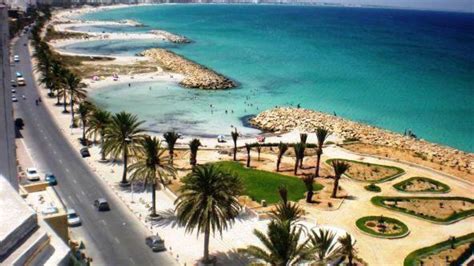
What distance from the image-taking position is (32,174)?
5053 cm

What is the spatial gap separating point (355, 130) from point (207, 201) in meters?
51.7

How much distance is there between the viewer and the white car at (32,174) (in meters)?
49.8

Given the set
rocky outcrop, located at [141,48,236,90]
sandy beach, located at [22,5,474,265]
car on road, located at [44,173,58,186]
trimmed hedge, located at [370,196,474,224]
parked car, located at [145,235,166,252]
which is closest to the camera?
parked car, located at [145,235,166,252]

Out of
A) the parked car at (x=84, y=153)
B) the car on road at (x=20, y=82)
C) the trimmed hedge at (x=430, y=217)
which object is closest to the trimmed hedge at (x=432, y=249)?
the trimmed hedge at (x=430, y=217)

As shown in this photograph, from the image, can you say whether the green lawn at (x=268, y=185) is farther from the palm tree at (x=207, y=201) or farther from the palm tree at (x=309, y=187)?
the palm tree at (x=207, y=201)

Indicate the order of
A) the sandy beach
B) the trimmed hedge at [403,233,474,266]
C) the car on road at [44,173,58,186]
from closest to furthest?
the trimmed hedge at [403,233,474,266]
the sandy beach
the car on road at [44,173,58,186]

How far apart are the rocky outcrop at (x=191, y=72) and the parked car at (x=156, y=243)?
7422 cm

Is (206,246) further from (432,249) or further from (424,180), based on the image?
(424,180)

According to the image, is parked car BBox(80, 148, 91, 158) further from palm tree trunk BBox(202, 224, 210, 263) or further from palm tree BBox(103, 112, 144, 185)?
palm tree trunk BBox(202, 224, 210, 263)

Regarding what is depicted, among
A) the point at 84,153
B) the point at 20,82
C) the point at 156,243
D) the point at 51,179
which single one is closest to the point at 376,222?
the point at 156,243

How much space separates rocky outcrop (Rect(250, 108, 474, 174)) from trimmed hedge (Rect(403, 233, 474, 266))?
24961 mm

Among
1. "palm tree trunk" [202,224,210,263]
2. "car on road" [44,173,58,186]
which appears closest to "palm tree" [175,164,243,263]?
"palm tree trunk" [202,224,210,263]

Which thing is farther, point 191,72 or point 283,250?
point 191,72

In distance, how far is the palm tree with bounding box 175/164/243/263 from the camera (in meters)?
36.3
